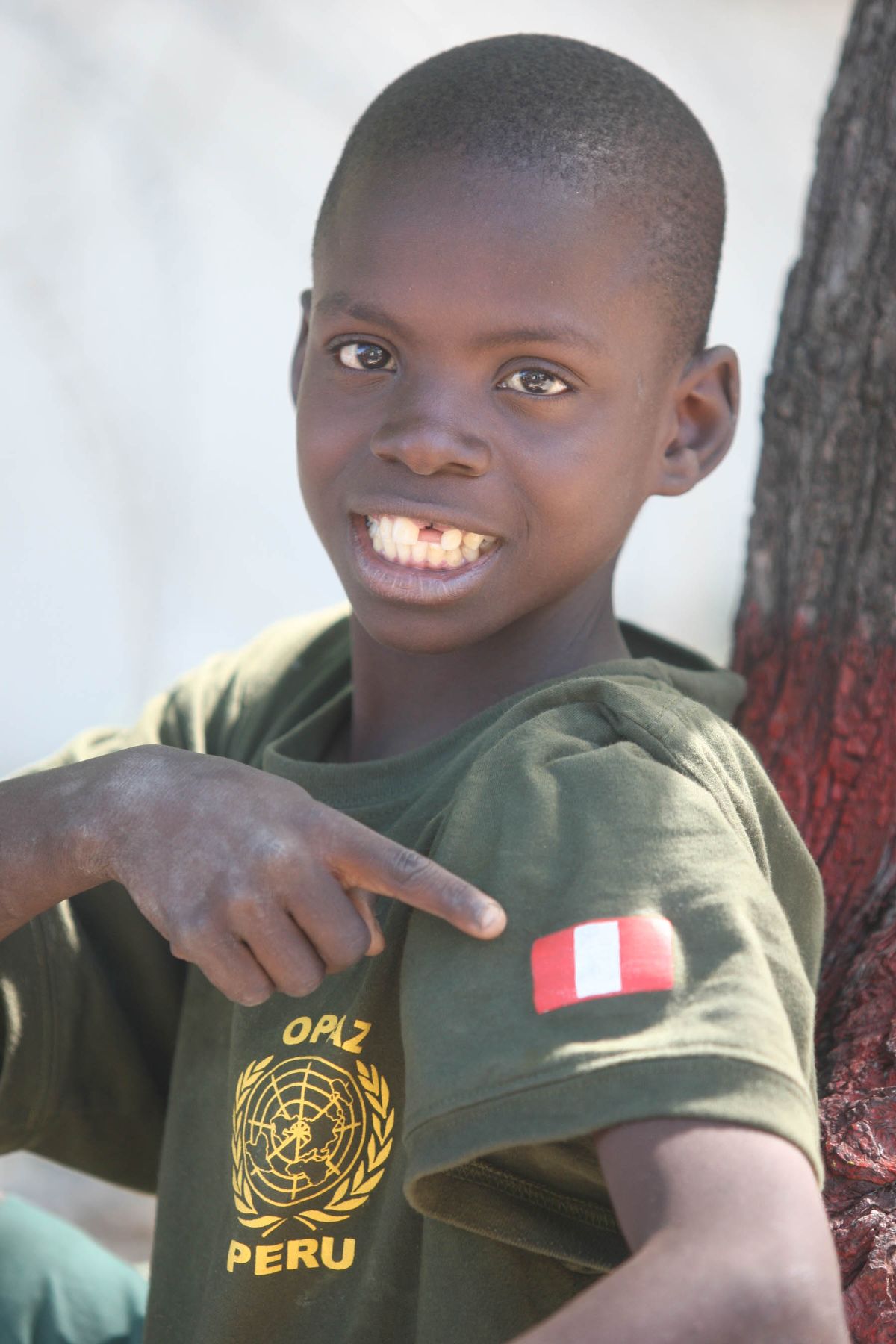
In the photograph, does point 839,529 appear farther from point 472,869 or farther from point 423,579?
point 472,869

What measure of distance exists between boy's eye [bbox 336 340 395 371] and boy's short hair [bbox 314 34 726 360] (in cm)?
16

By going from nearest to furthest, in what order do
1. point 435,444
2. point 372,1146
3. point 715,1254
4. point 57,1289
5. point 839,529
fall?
1. point 715,1254
2. point 372,1146
3. point 435,444
4. point 57,1289
5. point 839,529

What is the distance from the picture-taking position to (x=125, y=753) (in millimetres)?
1306

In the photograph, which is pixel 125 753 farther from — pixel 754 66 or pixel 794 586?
pixel 754 66

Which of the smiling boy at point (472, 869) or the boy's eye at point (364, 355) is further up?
Result: the boy's eye at point (364, 355)

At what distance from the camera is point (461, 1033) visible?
3.30ft

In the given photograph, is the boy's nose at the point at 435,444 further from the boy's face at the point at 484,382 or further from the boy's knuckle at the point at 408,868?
the boy's knuckle at the point at 408,868

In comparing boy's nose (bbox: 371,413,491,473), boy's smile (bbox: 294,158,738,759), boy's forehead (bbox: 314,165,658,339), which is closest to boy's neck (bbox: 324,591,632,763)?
boy's smile (bbox: 294,158,738,759)

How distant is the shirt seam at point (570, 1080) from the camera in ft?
3.05

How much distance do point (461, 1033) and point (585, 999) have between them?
9 cm

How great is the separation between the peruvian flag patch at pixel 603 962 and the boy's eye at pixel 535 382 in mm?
595

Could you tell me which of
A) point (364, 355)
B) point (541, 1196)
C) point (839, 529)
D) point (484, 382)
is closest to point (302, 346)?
point (364, 355)

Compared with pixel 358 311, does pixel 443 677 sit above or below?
below

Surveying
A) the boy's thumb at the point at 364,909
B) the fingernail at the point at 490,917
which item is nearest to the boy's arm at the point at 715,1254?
the fingernail at the point at 490,917
